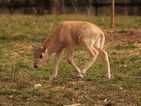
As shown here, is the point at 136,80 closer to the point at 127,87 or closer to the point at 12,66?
the point at 127,87

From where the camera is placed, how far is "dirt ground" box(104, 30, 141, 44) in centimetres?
1112

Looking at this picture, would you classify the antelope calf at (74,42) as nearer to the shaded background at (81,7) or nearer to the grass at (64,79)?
the grass at (64,79)

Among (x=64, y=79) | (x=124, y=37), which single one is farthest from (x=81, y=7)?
(x=64, y=79)

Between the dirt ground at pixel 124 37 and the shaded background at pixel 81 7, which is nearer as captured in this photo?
the dirt ground at pixel 124 37

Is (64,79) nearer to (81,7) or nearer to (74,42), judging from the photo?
(74,42)

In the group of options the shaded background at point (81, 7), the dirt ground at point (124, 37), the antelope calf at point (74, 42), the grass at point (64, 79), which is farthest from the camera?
the shaded background at point (81, 7)

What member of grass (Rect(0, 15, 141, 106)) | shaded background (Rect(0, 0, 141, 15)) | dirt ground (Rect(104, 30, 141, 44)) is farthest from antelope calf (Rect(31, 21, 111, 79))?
shaded background (Rect(0, 0, 141, 15))

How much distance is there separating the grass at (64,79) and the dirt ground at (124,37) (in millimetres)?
591

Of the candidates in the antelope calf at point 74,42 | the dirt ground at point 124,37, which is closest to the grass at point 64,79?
the antelope calf at point 74,42

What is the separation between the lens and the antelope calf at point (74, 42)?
7.74 meters

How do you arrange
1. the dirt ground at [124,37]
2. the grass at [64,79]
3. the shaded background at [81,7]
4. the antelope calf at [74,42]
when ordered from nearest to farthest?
1. the grass at [64,79]
2. the antelope calf at [74,42]
3. the dirt ground at [124,37]
4. the shaded background at [81,7]

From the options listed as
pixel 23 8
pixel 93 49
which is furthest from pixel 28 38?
pixel 23 8

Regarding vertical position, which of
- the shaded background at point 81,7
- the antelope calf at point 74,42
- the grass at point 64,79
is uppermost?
the antelope calf at point 74,42

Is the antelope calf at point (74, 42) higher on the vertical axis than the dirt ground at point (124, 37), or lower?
higher
